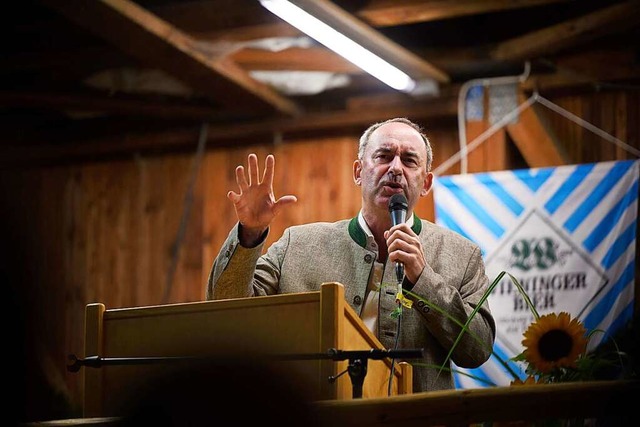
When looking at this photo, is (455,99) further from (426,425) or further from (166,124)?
(426,425)

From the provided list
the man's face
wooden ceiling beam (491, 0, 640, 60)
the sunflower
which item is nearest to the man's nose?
the man's face

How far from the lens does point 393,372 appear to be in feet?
8.73

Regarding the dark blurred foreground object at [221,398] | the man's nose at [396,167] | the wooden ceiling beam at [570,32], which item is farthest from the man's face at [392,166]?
the dark blurred foreground object at [221,398]

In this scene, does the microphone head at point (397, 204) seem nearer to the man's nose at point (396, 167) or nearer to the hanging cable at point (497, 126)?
the man's nose at point (396, 167)

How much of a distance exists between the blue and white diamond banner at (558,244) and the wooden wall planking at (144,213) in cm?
43

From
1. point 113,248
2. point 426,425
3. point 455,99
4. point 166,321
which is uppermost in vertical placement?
point 455,99

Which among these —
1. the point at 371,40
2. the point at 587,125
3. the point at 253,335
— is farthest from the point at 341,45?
the point at 253,335

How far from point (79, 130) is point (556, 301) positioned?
3.28m

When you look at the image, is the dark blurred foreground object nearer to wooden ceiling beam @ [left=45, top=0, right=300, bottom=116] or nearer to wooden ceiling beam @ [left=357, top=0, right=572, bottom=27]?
wooden ceiling beam @ [left=45, top=0, right=300, bottom=116]

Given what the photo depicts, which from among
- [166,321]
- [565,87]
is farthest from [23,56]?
[166,321]

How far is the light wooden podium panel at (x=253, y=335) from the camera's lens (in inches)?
90.4

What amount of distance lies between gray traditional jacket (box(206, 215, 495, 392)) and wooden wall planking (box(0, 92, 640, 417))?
7.49ft

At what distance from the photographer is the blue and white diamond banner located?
5070mm

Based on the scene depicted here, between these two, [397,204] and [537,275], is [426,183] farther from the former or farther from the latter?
[537,275]
